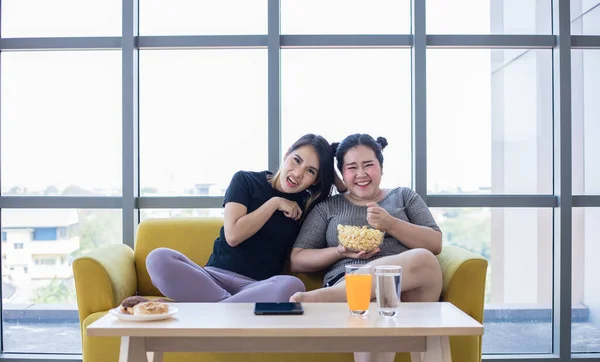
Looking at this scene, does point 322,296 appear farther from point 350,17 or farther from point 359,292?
point 350,17

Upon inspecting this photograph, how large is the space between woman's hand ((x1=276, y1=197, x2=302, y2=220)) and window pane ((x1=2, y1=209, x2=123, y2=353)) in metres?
0.99

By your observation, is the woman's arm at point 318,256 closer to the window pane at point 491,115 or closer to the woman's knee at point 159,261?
the woman's knee at point 159,261

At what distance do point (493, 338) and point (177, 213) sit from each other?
177cm

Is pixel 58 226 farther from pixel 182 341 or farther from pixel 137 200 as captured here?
pixel 182 341

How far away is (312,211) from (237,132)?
2.42 ft

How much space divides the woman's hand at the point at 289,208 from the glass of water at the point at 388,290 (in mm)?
998

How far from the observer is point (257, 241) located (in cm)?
260

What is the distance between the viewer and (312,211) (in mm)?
2660

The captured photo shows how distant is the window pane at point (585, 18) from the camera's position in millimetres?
3096

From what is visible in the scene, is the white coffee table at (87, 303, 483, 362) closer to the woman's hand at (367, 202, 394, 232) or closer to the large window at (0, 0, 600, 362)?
the woman's hand at (367, 202, 394, 232)

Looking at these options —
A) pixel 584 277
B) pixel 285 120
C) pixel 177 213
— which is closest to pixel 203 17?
pixel 285 120

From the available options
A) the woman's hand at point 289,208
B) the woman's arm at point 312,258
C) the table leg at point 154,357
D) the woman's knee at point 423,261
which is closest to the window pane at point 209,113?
the woman's hand at point 289,208

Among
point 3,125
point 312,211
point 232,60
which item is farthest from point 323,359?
point 3,125

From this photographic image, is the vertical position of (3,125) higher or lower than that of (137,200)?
higher
